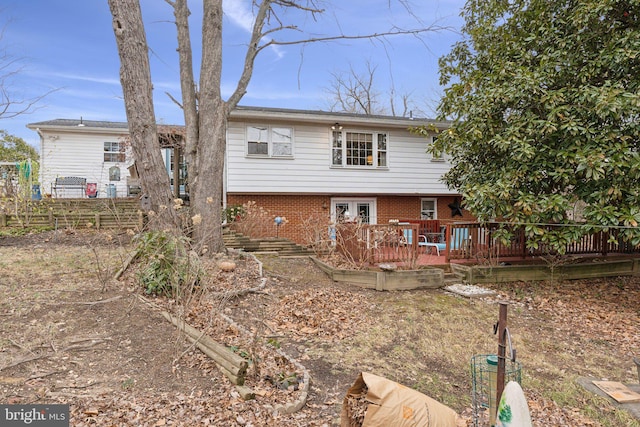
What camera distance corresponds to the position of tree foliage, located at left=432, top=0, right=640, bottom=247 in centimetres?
637

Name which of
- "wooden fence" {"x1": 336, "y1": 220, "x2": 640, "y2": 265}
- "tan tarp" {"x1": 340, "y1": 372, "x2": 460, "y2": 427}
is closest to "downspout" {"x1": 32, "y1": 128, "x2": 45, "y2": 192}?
"wooden fence" {"x1": 336, "y1": 220, "x2": 640, "y2": 265}

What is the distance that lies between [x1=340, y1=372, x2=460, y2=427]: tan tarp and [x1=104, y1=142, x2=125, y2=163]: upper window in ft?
62.5

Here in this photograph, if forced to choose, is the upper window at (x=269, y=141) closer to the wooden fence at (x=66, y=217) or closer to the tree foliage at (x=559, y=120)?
the wooden fence at (x=66, y=217)

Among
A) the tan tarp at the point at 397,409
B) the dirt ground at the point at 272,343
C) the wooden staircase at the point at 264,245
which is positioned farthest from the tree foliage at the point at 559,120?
the tan tarp at the point at 397,409

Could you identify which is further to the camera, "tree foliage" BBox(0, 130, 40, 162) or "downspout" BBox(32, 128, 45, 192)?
"tree foliage" BBox(0, 130, 40, 162)

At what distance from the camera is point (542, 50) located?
26.8 feet

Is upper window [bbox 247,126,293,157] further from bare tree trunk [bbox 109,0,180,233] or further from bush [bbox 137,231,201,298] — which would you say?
bush [bbox 137,231,201,298]

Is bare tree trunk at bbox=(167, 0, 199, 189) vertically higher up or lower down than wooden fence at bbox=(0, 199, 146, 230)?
higher up

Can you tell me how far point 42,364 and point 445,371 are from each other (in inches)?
172

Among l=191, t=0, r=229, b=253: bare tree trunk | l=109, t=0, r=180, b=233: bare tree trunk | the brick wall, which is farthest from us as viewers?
the brick wall

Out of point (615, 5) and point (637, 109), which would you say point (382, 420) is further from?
point (615, 5)

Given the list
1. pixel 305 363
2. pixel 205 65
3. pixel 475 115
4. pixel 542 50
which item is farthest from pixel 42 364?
pixel 542 50

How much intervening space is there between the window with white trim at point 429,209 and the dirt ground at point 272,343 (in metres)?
6.93

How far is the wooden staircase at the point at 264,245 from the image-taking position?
407 inches
